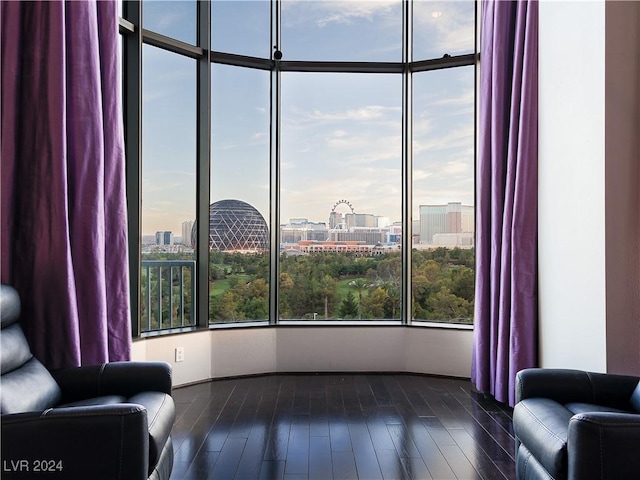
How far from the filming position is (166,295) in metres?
4.64

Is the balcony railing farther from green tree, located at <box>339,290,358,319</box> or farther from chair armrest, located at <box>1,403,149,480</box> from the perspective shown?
chair armrest, located at <box>1,403,149,480</box>

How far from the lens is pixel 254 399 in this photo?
4.22 m

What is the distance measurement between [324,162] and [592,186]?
2.67 m

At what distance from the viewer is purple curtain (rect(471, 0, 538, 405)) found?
12.7 feet

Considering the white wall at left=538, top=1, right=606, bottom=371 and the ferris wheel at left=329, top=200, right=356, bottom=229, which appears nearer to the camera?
the white wall at left=538, top=1, right=606, bottom=371

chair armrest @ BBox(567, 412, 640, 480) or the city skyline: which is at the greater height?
the city skyline

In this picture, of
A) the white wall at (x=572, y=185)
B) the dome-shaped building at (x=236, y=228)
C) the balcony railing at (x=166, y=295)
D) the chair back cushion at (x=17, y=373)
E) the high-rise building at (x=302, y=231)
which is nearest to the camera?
the chair back cushion at (x=17, y=373)

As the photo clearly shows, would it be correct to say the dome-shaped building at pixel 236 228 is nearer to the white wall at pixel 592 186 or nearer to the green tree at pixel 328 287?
the green tree at pixel 328 287

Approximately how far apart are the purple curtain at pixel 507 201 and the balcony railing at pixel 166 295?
2.46 m

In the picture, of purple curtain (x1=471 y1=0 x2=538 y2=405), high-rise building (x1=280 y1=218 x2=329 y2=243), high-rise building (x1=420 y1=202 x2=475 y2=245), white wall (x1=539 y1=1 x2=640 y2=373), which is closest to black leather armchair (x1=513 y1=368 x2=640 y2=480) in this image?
white wall (x1=539 y1=1 x2=640 y2=373)

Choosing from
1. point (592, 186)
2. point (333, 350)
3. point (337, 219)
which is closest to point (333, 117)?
point (337, 219)

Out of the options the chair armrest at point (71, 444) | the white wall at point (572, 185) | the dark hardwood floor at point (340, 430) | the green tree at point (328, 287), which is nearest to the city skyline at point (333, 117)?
the green tree at point (328, 287)

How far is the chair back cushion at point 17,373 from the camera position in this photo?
93.4 inches

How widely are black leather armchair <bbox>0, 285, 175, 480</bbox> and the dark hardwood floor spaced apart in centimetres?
54
